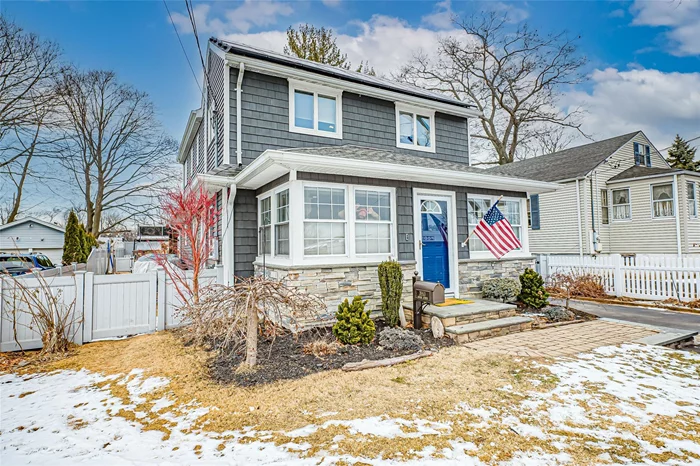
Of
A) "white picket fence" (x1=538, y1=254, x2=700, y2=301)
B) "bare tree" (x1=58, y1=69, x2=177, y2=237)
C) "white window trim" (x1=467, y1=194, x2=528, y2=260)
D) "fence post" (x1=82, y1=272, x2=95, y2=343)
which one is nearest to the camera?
"fence post" (x1=82, y1=272, x2=95, y2=343)

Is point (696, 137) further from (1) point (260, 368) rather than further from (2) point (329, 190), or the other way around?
(1) point (260, 368)

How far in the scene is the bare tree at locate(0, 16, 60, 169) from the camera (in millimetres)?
14348

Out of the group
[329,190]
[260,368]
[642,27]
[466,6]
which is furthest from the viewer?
[466,6]

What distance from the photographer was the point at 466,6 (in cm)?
1919

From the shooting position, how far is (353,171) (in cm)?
612

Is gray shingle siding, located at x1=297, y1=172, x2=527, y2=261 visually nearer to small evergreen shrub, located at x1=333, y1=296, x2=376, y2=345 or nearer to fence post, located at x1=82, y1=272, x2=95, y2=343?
small evergreen shrub, located at x1=333, y1=296, x2=376, y2=345

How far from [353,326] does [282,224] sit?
2.49m

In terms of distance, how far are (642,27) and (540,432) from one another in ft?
49.5

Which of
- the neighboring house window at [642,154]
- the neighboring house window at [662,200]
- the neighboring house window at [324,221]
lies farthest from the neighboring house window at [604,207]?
the neighboring house window at [324,221]

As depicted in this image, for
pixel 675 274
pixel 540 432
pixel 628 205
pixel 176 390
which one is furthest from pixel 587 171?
pixel 176 390

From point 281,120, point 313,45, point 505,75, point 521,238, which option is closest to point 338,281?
point 281,120

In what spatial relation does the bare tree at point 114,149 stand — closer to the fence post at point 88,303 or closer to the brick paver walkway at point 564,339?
the fence post at point 88,303

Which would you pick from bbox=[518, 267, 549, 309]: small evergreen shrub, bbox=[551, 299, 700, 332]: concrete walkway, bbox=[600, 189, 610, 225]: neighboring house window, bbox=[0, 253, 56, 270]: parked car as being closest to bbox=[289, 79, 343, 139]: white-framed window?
bbox=[518, 267, 549, 309]: small evergreen shrub

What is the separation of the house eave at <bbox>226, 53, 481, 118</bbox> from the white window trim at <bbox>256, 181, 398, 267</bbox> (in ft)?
9.24
